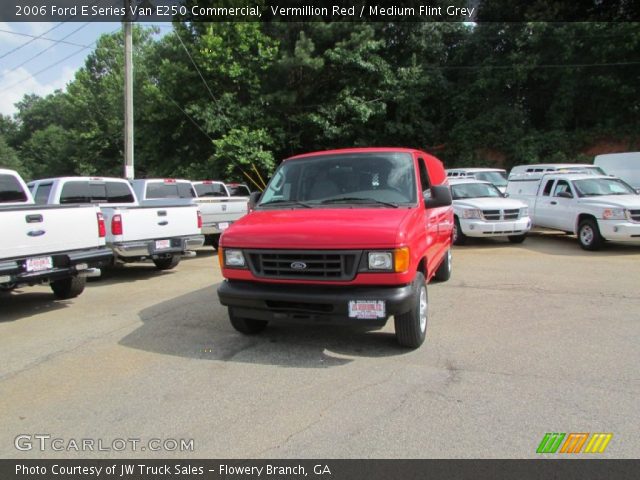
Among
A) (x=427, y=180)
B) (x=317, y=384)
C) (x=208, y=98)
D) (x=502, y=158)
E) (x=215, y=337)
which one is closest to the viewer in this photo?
(x=317, y=384)

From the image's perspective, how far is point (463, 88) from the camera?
86.4 ft

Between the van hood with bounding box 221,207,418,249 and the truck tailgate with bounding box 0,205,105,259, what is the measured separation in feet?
10.1

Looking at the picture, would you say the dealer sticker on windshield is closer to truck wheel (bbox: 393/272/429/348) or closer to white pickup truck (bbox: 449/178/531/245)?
truck wheel (bbox: 393/272/429/348)

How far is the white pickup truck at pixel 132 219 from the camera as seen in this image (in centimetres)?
873

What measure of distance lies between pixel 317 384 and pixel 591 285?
5705mm

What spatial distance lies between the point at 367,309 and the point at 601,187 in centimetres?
1039

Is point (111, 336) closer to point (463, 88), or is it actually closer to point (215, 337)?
point (215, 337)

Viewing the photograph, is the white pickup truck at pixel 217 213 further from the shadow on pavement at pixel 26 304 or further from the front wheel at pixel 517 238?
the front wheel at pixel 517 238

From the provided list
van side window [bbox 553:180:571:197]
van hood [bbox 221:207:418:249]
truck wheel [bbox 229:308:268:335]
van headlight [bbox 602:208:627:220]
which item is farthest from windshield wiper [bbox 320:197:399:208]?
van side window [bbox 553:180:571:197]

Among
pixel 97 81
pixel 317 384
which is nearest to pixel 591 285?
pixel 317 384

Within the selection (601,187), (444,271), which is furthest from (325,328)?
(601,187)

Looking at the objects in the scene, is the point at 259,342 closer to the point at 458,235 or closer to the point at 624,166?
the point at 458,235

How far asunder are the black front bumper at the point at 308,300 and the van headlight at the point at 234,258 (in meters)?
0.20

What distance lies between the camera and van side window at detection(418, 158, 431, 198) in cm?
581
